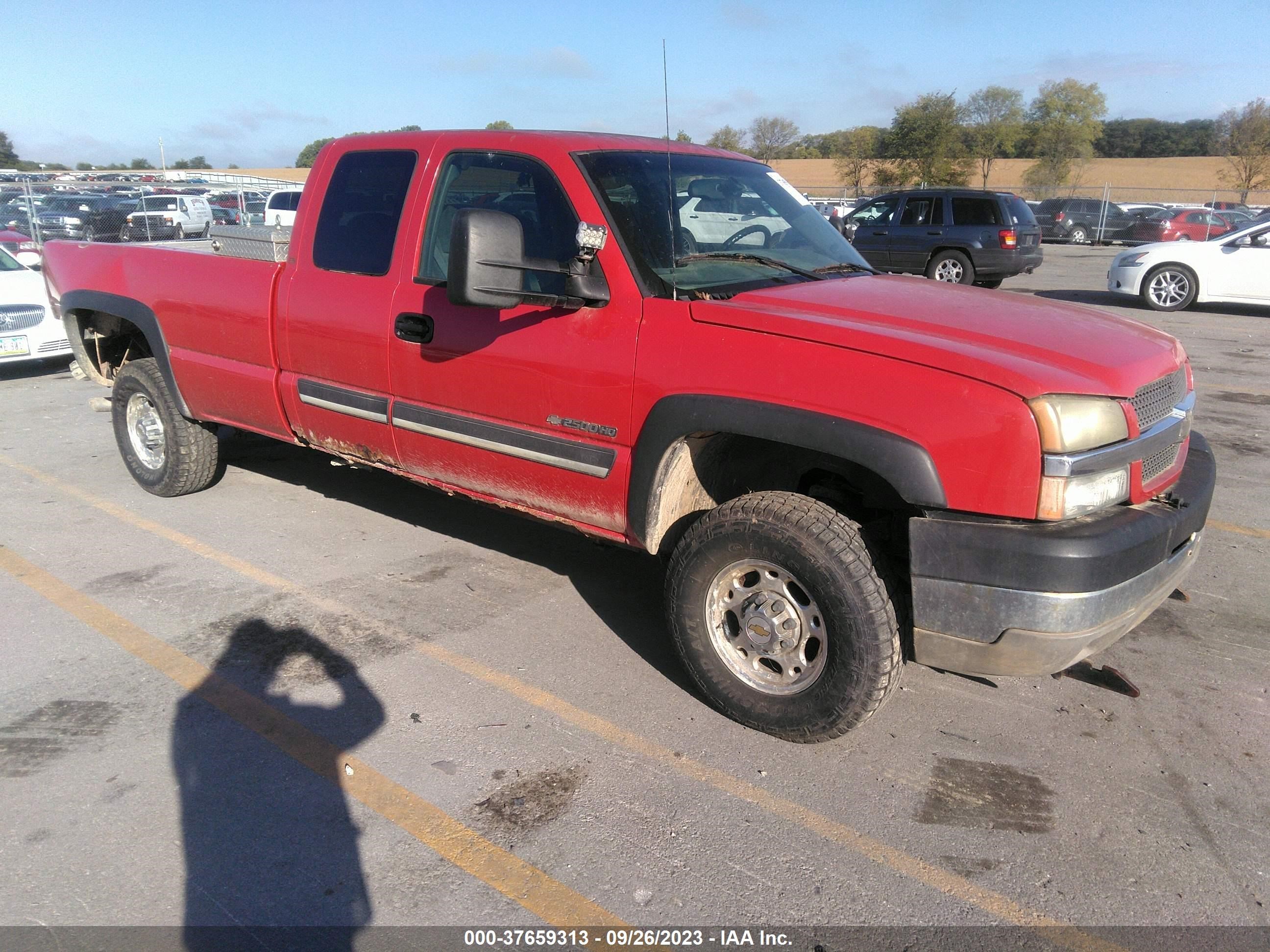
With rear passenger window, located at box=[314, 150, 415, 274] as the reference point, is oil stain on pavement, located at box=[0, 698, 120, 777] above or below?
below

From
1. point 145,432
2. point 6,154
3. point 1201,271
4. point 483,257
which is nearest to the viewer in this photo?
point 483,257

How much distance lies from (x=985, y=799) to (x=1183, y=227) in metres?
29.3

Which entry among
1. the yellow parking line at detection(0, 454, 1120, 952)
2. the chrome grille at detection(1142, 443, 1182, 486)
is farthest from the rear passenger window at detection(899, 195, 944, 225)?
the yellow parking line at detection(0, 454, 1120, 952)

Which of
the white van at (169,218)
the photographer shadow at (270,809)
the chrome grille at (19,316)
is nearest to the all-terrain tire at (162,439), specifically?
the photographer shadow at (270,809)

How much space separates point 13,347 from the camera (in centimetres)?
979

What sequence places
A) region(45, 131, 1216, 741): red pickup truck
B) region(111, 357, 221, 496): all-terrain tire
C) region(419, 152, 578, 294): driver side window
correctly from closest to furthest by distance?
1. region(45, 131, 1216, 741): red pickup truck
2. region(419, 152, 578, 294): driver side window
3. region(111, 357, 221, 496): all-terrain tire

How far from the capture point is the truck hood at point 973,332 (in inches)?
111

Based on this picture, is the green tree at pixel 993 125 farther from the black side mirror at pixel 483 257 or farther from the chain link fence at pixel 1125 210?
the black side mirror at pixel 483 257

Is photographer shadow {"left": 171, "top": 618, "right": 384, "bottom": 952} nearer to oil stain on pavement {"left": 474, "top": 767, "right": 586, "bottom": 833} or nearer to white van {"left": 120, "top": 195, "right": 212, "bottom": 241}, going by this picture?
oil stain on pavement {"left": 474, "top": 767, "right": 586, "bottom": 833}

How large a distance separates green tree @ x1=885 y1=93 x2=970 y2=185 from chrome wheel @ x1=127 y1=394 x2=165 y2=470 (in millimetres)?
39668

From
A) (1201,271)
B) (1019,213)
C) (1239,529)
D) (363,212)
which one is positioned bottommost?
(1239,529)

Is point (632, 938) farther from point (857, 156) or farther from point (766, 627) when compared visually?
point (857, 156)

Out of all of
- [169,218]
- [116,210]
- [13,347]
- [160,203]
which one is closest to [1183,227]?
[13,347]

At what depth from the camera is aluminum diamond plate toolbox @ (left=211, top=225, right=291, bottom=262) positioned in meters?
4.82
